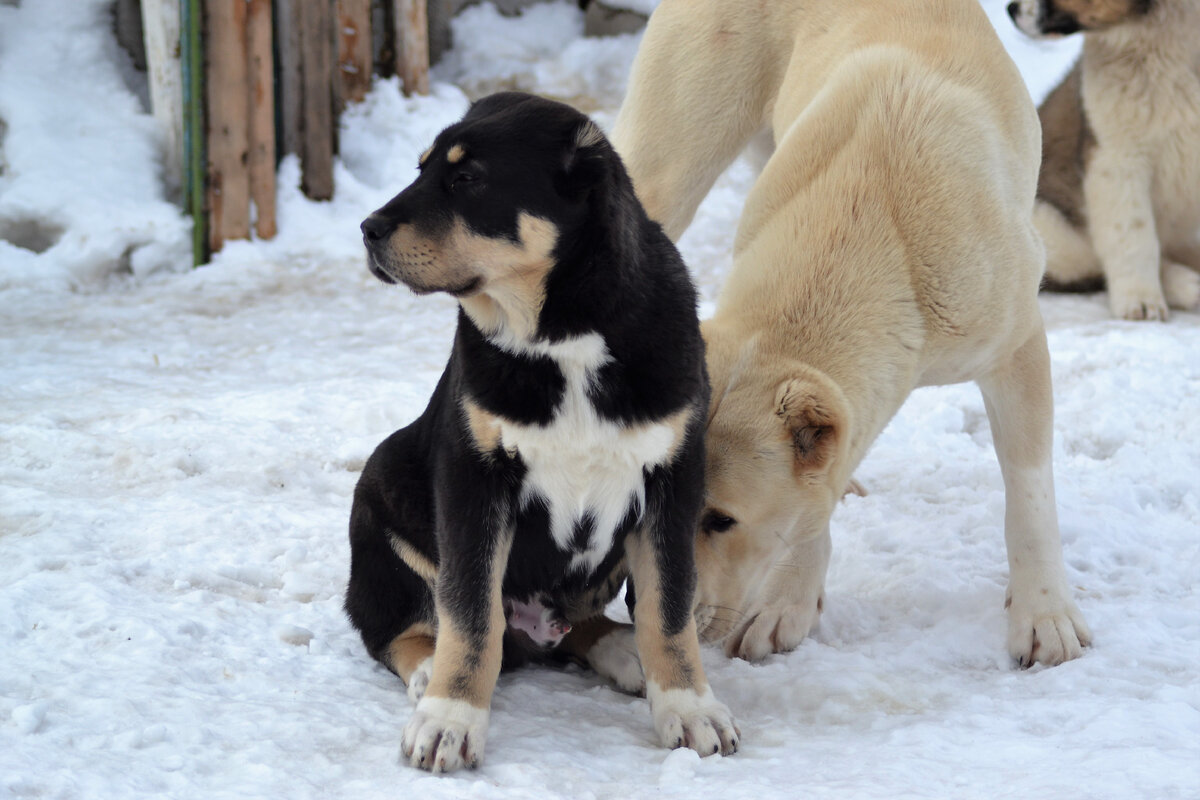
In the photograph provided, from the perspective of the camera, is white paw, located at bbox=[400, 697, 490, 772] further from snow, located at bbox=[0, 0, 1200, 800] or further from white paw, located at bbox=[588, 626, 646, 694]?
white paw, located at bbox=[588, 626, 646, 694]

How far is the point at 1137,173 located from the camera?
6715 mm

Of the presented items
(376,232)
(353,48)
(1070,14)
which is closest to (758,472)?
(376,232)

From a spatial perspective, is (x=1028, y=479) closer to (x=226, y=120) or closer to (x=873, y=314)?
(x=873, y=314)

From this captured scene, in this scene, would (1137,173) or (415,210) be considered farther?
(1137,173)

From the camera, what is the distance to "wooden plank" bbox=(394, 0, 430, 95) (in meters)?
8.88

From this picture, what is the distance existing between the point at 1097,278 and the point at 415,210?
19.7 ft

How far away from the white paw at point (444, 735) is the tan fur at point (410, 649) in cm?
34

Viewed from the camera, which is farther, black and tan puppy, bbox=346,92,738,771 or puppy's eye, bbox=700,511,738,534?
puppy's eye, bbox=700,511,738,534

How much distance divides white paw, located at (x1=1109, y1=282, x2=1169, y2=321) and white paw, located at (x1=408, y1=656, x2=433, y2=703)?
210 inches

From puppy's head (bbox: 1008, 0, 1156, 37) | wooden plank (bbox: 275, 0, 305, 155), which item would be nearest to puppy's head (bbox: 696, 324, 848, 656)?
puppy's head (bbox: 1008, 0, 1156, 37)

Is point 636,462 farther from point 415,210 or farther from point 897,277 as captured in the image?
point 897,277

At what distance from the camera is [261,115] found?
301 inches

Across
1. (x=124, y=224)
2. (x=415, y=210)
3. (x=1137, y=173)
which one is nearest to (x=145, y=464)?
(x=415, y=210)

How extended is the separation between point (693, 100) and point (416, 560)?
241 centimetres
